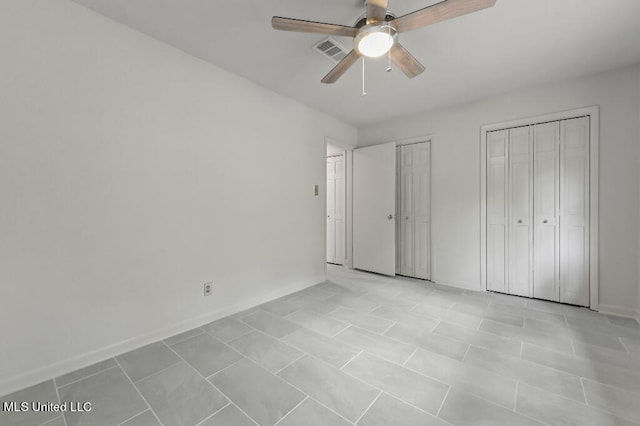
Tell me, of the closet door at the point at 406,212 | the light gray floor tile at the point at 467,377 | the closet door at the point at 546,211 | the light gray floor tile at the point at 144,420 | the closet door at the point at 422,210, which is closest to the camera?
the light gray floor tile at the point at 144,420

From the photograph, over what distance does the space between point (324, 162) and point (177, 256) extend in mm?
2467

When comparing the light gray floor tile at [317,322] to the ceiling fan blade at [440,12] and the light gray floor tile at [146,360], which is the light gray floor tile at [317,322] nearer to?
the light gray floor tile at [146,360]

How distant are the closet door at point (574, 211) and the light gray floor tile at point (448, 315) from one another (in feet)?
4.59

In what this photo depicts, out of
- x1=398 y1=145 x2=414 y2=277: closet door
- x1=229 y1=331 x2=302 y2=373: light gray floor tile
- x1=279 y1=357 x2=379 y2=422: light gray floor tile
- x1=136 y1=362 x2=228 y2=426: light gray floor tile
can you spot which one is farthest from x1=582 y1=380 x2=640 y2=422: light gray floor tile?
x1=398 y1=145 x2=414 y2=277: closet door

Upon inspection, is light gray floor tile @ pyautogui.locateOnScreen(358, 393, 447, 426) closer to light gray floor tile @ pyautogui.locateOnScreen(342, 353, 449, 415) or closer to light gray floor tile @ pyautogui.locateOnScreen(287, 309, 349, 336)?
light gray floor tile @ pyautogui.locateOnScreen(342, 353, 449, 415)

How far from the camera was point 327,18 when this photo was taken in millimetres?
2043

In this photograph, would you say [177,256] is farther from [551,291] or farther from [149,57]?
[551,291]

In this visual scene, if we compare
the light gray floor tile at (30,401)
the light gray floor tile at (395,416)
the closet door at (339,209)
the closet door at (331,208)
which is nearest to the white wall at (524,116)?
the closet door at (339,209)

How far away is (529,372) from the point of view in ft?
6.10

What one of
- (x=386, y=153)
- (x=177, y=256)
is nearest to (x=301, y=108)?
(x=386, y=153)

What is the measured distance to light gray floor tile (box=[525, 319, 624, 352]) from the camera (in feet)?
7.38

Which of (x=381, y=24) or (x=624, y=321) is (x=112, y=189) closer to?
(x=381, y=24)

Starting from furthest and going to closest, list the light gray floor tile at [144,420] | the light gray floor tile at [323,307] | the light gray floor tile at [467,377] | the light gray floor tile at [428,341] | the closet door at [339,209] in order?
the closet door at [339,209], the light gray floor tile at [323,307], the light gray floor tile at [428,341], the light gray floor tile at [467,377], the light gray floor tile at [144,420]

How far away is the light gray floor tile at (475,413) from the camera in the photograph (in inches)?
56.2
